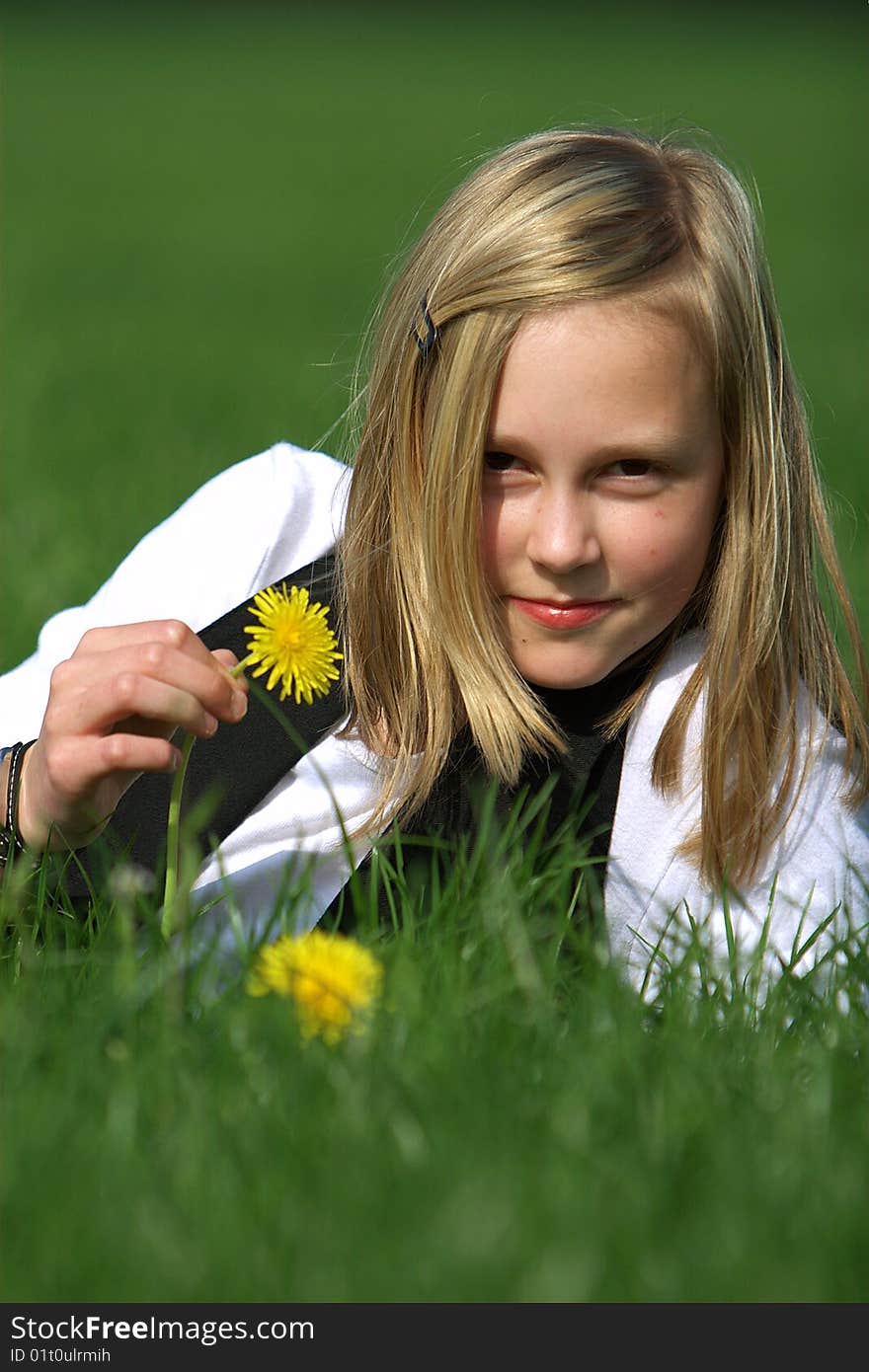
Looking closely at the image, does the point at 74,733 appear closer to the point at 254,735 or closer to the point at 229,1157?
the point at 254,735

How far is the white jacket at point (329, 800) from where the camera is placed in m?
2.58

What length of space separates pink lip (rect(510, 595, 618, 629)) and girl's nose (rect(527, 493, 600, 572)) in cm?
10

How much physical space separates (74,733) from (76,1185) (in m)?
0.75

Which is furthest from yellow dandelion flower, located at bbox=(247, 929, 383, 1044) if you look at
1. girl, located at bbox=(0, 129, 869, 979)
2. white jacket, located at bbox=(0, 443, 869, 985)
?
white jacket, located at bbox=(0, 443, 869, 985)

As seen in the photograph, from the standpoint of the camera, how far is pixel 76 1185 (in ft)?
4.71

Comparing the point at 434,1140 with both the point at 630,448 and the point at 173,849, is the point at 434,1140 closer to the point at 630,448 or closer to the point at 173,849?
the point at 173,849

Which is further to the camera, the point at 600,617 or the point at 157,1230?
the point at 600,617

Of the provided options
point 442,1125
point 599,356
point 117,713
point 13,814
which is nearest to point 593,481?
point 599,356

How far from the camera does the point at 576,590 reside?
2408mm

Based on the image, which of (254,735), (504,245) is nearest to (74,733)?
(254,735)

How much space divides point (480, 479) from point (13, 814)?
2.58ft

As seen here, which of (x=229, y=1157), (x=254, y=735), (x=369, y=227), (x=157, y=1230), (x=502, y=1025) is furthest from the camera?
(x=369, y=227)

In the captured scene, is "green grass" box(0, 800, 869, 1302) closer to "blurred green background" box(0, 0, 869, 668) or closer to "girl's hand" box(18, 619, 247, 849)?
"girl's hand" box(18, 619, 247, 849)

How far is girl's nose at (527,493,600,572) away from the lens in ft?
7.55
